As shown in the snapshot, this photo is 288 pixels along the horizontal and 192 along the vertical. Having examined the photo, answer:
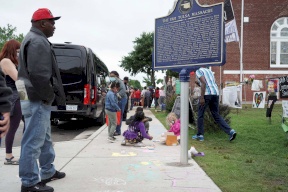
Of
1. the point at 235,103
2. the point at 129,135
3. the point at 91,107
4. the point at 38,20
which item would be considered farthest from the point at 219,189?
the point at 235,103

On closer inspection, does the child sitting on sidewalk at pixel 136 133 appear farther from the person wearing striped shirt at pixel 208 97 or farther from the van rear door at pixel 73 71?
the van rear door at pixel 73 71

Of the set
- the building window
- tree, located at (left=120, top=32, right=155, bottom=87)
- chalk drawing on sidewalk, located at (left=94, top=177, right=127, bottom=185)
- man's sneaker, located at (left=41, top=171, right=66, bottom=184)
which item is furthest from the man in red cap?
tree, located at (left=120, top=32, right=155, bottom=87)

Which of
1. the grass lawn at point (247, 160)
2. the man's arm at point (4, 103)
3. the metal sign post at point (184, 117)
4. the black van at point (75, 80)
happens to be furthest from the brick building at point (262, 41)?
the man's arm at point (4, 103)

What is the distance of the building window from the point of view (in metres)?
31.6

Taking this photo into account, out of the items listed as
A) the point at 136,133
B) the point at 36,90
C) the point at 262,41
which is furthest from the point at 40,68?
the point at 262,41

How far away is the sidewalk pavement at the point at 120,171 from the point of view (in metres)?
4.37

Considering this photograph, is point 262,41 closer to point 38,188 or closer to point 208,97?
point 208,97

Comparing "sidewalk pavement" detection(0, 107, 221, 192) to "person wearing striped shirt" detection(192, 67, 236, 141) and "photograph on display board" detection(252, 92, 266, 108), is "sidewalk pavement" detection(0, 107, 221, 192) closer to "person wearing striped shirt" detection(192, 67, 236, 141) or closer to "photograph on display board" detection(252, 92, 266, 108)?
"person wearing striped shirt" detection(192, 67, 236, 141)

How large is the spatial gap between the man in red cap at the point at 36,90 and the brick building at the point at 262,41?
28185 mm

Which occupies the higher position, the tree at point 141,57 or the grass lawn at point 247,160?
the tree at point 141,57

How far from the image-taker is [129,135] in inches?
299

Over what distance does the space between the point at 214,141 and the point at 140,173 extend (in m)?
3.48

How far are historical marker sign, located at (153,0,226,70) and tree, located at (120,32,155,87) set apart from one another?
130 ft

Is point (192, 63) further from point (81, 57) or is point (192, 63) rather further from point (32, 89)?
point (81, 57)
